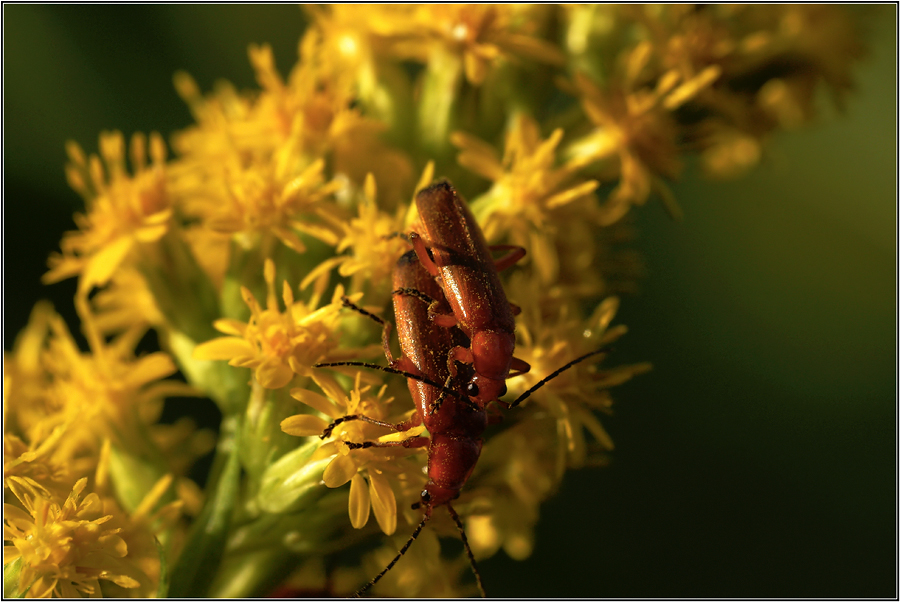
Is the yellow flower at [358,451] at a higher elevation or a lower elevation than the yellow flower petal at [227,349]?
lower

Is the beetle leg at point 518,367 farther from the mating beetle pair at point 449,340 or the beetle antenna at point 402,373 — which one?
the beetle antenna at point 402,373

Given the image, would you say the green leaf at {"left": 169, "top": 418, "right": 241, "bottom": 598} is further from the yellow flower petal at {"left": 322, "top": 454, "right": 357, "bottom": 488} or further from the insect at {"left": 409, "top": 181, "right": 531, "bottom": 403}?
the insect at {"left": 409, "top": 181, "right": 531, "bottom": 403}

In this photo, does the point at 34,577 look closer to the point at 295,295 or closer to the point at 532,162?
the point at 295,295

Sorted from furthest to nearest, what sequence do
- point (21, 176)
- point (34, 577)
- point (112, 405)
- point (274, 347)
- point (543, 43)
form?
point (21, 176), point (543, 43), point (112, 405), point (274, 347), point (34, 577)

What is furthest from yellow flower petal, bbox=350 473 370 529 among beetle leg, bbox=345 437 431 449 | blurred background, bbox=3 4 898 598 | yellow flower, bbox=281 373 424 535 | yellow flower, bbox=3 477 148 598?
blurred background, bbox=3 4 898 598

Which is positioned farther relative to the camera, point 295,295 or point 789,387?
point 789,387

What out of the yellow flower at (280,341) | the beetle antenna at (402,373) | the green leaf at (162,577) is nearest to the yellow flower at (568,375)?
the beetle antenna at (402,373)

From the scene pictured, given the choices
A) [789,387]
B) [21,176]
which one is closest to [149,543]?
[21,176]
